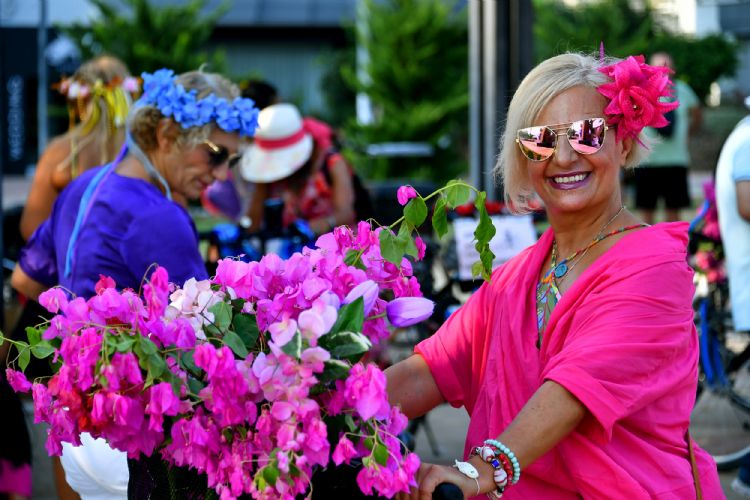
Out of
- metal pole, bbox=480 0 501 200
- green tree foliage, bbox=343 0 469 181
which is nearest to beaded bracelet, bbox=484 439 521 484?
metal pole, bbox=480 0 501 200

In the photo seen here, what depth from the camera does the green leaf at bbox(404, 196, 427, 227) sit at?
2.12 metres

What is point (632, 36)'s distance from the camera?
23984 millimetres

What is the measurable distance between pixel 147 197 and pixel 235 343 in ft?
4.75

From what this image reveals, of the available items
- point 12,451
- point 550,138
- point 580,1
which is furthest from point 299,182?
point 580,1

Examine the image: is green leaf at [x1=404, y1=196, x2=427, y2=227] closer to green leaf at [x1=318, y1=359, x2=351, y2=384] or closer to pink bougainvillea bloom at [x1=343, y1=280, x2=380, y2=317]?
pink bougainvillea bloom at [x1=343, y1=280, x2=380, y2=317]

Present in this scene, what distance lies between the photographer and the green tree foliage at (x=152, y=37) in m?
19.7

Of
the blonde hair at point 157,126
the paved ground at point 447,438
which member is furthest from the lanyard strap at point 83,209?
the paved ground at point 447,438

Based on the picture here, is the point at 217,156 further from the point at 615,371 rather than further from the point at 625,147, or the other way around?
the point at 615,371

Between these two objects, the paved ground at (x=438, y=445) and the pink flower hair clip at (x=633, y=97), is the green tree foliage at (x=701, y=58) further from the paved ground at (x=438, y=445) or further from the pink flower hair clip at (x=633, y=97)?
the pink flower hair clip at (x=633, y=97)

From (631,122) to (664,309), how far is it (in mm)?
422

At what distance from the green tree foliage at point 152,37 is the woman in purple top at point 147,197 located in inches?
634

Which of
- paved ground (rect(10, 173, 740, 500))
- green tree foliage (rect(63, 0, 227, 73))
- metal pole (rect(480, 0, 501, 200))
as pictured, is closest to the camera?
paved ground (rect(10, 173, 740, 500))

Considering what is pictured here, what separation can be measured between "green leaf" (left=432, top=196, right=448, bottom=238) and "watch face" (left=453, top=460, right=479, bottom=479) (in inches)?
17.5

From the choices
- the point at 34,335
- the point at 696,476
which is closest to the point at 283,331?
the point at 34,335
